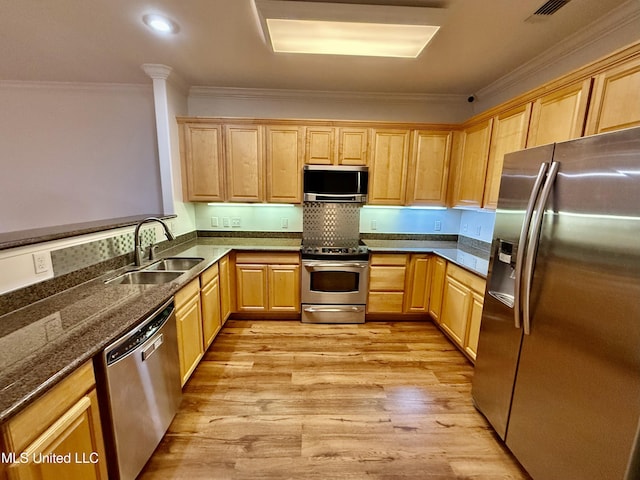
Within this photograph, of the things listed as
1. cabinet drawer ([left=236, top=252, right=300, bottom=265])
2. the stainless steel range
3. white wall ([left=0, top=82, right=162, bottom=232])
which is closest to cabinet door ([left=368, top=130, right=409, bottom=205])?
the stainless steel range

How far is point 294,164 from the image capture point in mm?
3070

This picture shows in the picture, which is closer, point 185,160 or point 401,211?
point 185,160

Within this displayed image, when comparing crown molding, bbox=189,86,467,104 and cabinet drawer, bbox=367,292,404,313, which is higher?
crown molding, bbox=189,86,467,104

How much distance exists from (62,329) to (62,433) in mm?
429

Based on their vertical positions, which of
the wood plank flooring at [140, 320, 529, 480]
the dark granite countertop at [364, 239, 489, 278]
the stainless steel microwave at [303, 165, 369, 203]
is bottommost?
the wood plank flooring at [140, 320, 529, 480]

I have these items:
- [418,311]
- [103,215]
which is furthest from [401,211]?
[103,215]

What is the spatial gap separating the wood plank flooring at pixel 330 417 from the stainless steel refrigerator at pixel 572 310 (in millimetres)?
358

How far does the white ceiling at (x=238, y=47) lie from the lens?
1693 millimetres

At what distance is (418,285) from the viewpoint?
3.11 m

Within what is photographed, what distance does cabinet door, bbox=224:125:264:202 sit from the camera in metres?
2.99

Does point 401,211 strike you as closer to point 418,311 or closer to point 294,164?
point 418,311

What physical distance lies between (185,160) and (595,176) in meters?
3.36

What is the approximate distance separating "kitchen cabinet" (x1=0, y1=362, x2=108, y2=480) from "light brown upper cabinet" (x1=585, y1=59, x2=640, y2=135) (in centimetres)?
277

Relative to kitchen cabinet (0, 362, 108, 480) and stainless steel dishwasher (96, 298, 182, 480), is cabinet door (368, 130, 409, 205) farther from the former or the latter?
kitchen cabinet (0, 362, 108, 480)
